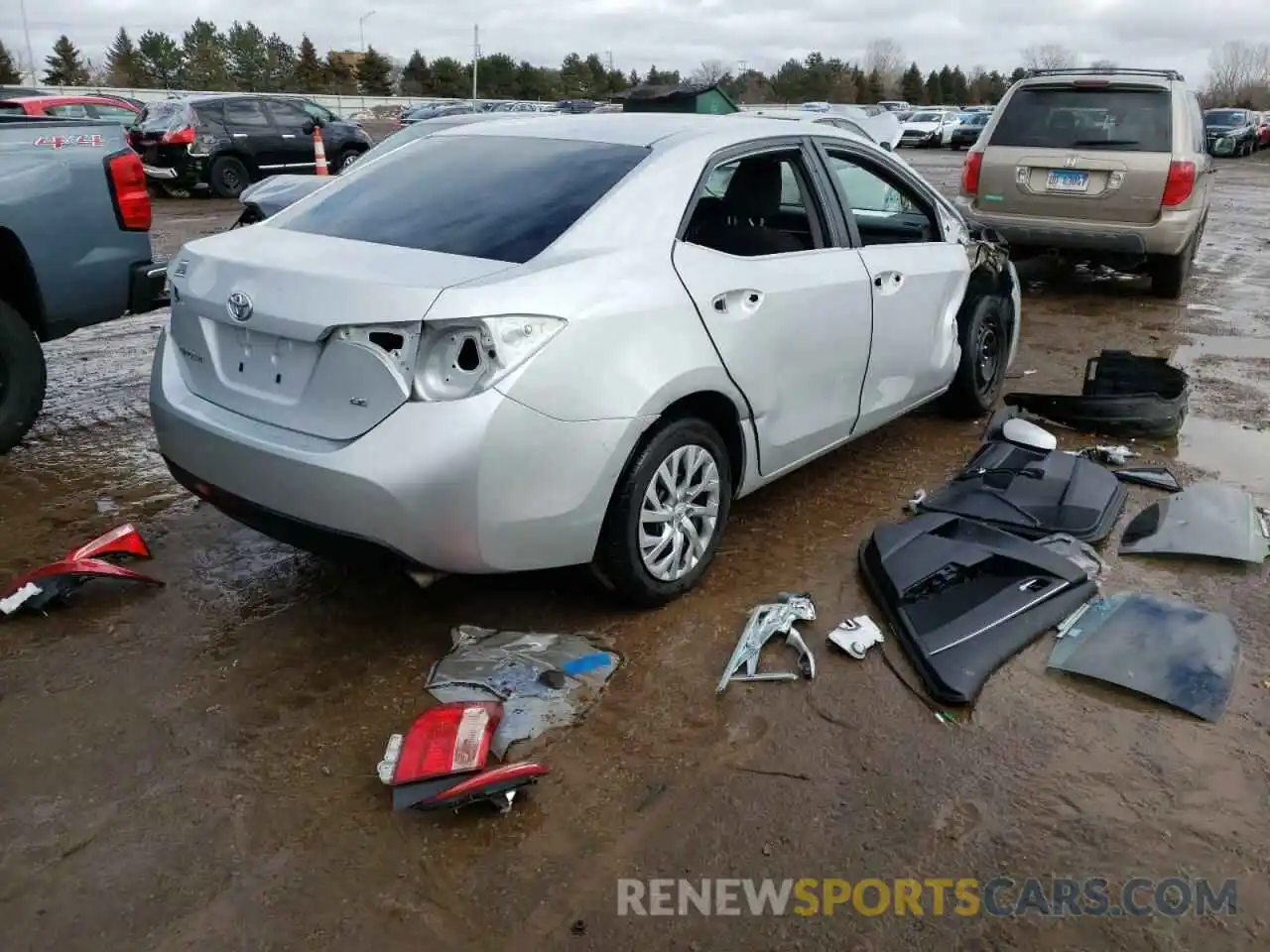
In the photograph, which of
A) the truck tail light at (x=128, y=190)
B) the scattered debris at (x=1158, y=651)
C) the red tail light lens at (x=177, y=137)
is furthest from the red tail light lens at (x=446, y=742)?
the red tail light lens at (x=177, y=137)

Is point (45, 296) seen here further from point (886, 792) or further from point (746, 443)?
point (886, 792)

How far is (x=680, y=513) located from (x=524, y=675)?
0.76m

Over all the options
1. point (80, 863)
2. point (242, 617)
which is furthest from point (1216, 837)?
point (242, 617)

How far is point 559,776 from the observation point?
270cm

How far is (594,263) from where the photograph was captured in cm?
303

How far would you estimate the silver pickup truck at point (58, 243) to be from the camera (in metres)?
4.80

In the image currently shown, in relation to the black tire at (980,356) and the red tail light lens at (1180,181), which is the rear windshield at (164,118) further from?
the black tire at (980,356)

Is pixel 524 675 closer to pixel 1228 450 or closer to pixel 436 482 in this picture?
pixel 436 482

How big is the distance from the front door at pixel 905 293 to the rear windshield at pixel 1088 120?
4.27 m

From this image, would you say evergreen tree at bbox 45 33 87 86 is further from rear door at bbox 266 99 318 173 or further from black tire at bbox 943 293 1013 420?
black tire at bbox 943 293 1013 420

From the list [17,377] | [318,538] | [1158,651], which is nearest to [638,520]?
[318,538]

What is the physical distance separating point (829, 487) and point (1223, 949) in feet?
8.90

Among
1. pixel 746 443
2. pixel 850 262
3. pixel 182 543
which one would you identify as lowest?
pixel 182 543

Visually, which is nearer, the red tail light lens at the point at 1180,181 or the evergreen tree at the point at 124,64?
the red tail light lens at the point at 1180,181
